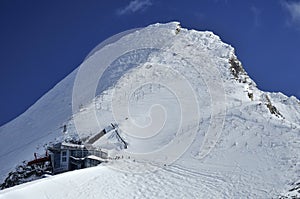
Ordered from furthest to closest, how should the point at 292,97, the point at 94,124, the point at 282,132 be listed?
the point at 292,97, the point at 94,124, the point at 282,132

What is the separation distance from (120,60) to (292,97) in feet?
60.6

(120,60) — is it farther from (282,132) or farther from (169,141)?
(282,132)

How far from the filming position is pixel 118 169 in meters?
26.1

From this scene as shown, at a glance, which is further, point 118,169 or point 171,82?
point 171,82

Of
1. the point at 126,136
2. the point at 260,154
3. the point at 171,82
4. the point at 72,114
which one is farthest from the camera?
the point at 171,82

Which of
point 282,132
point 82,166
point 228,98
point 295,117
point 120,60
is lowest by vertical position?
point 82,166

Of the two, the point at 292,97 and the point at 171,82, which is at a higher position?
the point at 292,97

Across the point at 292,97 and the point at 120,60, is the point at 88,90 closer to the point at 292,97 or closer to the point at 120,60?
the point at 120,60

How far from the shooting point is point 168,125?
32906mm

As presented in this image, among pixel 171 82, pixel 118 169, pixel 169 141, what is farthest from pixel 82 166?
pixel 171 82

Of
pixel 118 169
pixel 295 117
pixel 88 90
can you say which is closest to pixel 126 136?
pixel 118 169

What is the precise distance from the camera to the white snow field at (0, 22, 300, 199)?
23.0 meters

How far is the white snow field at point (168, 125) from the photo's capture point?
2305 centimetres

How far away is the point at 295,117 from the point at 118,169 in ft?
76.6
